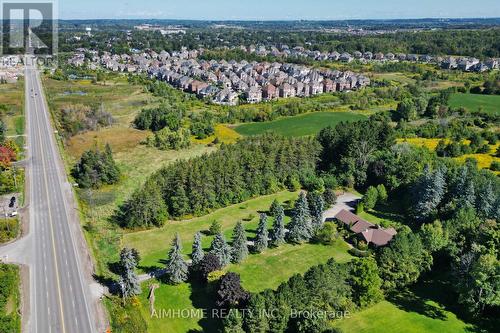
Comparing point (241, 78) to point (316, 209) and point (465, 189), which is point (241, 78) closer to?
point (316, 209)

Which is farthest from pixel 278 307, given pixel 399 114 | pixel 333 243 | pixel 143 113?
pixel 399 114

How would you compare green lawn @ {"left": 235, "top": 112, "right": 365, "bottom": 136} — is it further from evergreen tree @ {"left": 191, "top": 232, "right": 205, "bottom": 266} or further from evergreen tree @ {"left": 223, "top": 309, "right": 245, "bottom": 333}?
evergreen tree @ {"left": 223, "top": 309, "right": 245, "bottom": 333}

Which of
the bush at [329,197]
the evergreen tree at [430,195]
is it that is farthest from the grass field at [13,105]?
the evergreen tree at [430,195]

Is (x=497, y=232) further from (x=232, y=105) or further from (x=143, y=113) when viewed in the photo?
(x=232, y=105)

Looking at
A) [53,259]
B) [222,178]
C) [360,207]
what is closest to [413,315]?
[360,207]

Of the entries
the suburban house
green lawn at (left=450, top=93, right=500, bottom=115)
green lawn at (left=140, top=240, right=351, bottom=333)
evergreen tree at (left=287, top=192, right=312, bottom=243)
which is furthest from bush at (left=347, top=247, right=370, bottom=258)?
green lawn at (left=450, top=93, right=500, bottom=115)

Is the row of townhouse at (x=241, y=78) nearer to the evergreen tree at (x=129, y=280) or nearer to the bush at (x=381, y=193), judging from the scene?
the bush at (x=381, y=193)
